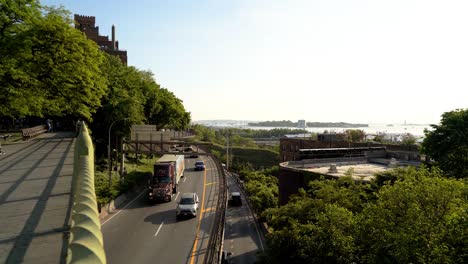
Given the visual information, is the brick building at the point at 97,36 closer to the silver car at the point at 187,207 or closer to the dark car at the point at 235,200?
the dark car at the point at 235,200

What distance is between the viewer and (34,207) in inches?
505

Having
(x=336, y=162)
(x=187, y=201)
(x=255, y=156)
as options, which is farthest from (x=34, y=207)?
(x=255, y=156)

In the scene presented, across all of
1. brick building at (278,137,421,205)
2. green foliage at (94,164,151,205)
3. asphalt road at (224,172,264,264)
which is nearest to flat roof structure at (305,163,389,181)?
brick building at (278,137,421,205)

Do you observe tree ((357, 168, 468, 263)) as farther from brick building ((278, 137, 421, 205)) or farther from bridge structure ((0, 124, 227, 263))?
brick building ((278, 137, 421, 205))

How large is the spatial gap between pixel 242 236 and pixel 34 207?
851 inches

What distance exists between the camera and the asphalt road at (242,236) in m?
27.0

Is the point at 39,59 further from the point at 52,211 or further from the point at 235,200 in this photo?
the point at 235,200

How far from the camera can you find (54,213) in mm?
11680

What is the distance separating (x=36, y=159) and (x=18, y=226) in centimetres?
1514

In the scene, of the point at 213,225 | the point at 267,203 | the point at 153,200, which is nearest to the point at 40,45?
the point at 213,225

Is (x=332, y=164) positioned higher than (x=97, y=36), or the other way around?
(x=97, y=36)

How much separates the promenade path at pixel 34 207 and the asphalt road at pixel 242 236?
561 inches

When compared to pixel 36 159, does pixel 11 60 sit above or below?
above

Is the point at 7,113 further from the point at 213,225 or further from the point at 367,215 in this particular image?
the point at 367,215
